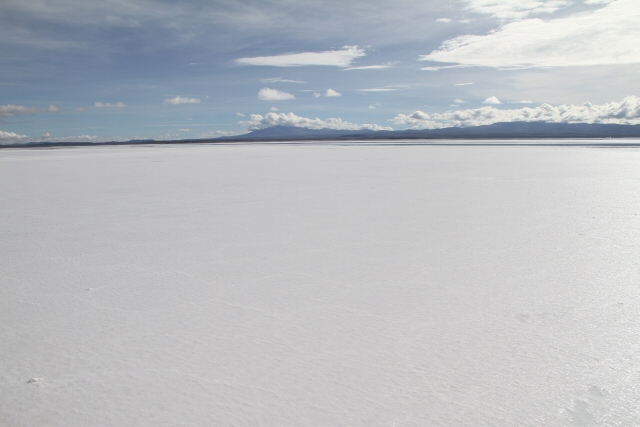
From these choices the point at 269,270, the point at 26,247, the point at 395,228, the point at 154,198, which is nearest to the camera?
the point at 269,270

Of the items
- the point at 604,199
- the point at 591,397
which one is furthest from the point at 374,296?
the point at 604,199

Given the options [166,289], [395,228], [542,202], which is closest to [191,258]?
[166,289]

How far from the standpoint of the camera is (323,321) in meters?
2.76

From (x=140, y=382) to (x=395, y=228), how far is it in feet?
12.4

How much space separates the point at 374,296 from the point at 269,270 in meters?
1.05

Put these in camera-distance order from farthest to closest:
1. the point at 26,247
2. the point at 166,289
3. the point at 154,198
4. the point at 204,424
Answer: the point at 154,198
the point at 26,247
the point at 166,289
the point at 204,424

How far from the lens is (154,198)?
26.4ft

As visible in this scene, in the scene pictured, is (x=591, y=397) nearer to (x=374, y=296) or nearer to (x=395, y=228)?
(x=374, y=296)

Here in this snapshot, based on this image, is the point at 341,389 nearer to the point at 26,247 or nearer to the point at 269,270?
the point at 269,270

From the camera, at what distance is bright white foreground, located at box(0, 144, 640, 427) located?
1.92 meters

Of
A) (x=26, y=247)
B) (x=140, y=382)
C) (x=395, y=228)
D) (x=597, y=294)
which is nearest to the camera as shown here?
(x=140, y=382)

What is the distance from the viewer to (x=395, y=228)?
17.7 feet

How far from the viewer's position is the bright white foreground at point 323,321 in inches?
75.5

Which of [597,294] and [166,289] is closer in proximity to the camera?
[597,294]
